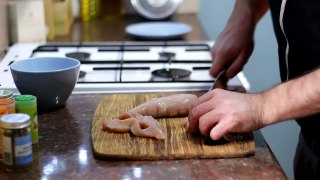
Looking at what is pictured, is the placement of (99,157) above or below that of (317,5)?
below

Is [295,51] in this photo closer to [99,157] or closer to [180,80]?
[180,80]

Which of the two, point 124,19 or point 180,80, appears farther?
point 124,19

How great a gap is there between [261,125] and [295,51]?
0.32m

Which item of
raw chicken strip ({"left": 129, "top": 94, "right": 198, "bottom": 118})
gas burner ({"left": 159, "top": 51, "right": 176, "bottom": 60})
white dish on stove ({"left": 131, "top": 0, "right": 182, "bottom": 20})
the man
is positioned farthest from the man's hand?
white dish on stove ({"left": 131, "top": 0, "right": 182, "bottom": 20})

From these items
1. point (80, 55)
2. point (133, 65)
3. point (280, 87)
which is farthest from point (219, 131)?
point (80, 55)

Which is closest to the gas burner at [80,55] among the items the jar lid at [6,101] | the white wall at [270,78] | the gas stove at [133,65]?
the gas stove at [133,65]

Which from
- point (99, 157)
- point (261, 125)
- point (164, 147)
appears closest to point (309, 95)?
point (261, 125)

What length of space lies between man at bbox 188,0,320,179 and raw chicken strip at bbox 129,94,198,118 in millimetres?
92

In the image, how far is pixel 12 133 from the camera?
34.8 inches

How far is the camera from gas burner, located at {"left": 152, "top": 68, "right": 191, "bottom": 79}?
1.44 meters

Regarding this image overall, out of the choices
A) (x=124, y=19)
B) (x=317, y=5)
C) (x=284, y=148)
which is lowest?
(x=284, y=148)

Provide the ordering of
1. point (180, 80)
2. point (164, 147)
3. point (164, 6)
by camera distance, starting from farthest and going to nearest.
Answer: point (164, 6)
point (180, 80)
point (164, 147)

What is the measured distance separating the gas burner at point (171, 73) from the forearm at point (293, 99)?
45 cm

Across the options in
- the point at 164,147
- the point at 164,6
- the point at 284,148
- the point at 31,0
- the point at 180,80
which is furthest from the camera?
the point at 284,148
